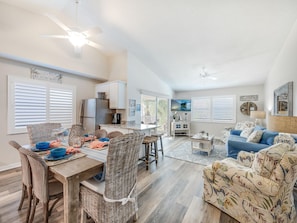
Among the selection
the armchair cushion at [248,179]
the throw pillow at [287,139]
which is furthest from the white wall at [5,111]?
the throw pillow at [287,139]

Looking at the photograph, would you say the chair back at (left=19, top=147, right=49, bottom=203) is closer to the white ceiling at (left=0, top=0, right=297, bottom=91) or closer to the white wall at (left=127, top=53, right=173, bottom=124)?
the white ceiling at (left=0, top=0, right=297, bottom=91)

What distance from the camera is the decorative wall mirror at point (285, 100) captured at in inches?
106

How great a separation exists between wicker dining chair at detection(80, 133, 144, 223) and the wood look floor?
0.50 m

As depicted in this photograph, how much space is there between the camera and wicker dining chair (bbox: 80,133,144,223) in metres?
1.25

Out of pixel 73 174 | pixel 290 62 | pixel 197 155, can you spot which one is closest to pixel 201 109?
pixel 197 155

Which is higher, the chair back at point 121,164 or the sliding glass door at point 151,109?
the sliding glass door at point 151,109

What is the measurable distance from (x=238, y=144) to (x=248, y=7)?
2462 millimetres

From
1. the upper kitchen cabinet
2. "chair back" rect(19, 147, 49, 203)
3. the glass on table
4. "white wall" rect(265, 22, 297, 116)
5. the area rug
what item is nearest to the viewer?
"chair back" rect(19, 147, 49, 203)

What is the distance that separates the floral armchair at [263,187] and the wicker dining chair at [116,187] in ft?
4.06

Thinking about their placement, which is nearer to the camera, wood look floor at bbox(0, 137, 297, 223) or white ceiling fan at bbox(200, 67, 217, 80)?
wood look floor at bbox(0, 137, 297, 223)

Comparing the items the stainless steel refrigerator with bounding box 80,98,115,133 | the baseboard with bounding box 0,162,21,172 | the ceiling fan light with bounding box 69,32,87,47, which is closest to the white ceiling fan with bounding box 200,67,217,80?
the stainless steel refrigerator with bounding box 80,98,115,133

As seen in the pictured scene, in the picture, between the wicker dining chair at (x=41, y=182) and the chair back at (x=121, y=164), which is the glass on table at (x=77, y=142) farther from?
the chair back at (x=121, y=164)

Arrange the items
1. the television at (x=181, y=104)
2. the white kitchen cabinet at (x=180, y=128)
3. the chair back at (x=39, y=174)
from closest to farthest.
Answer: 1. the chair back at (x=39, y=174)
2. the white kitchen cabinet at (x=180, y=128)
3. the television at (x=181, y=104)

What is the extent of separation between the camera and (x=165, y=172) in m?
3.00
